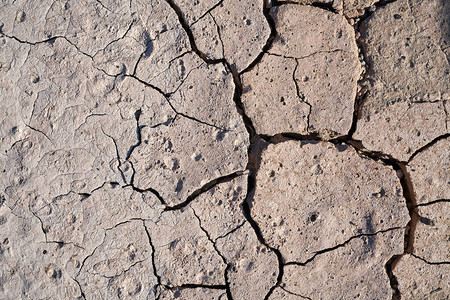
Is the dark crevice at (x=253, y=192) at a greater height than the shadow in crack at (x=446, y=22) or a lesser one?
lesser

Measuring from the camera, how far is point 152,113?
250 cm

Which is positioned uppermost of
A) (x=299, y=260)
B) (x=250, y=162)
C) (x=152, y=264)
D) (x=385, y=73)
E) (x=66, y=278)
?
(x=385, y=73)

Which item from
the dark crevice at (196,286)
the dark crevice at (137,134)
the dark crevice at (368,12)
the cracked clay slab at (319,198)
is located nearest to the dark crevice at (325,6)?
the dark crevice at (368,12)

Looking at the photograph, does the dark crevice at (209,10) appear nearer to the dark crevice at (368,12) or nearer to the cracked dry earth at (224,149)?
the cracked dry earth at (224,149)

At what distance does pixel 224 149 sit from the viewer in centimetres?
247

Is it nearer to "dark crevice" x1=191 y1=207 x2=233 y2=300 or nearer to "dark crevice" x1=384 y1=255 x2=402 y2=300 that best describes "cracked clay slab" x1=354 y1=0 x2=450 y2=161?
"dark crevice" x1=384 y1=255 x2=402 y2=300

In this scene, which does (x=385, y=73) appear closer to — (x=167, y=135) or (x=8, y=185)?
(x=167, y=135)

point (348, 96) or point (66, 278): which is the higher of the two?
point (348, 96)

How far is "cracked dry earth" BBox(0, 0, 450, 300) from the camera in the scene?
243cm

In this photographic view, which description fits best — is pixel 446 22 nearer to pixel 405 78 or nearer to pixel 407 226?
pixel 405 78

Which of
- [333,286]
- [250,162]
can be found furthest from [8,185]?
[333,286]

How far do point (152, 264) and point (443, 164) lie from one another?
68.8 inches

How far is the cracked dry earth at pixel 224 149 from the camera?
2.43 meters

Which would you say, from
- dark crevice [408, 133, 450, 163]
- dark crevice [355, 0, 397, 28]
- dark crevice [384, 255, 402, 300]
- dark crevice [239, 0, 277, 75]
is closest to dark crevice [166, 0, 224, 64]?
dark crevice [239, 0, 277, 75]
